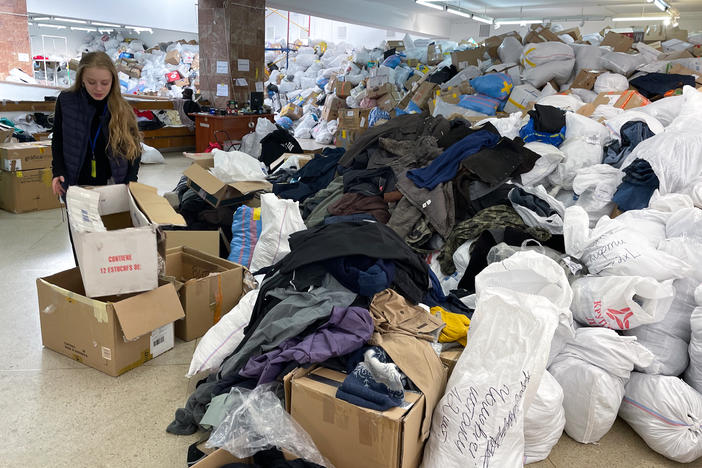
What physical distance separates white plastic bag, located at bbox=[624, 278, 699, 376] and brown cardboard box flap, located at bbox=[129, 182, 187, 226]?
1960 mm

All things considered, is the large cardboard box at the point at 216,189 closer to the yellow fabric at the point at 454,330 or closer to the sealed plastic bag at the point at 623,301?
the yellow fabric at the point at 454,330

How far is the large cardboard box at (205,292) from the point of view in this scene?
245 centimetres

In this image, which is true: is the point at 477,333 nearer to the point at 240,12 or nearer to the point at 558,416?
the point at 558,416

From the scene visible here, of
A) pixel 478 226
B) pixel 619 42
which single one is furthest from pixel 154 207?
pixel 619 42

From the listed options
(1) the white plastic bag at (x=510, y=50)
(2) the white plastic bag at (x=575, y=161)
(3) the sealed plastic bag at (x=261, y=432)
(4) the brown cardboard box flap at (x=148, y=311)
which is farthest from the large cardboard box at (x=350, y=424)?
(1) the white plastic bag at (x=510, y=50)

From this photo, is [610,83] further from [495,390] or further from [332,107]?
[332,107]

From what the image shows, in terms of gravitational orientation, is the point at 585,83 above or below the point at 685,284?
above

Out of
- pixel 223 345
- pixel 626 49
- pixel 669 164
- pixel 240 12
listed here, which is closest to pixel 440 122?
pixel 669 164

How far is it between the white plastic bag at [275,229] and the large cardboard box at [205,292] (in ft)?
0.77

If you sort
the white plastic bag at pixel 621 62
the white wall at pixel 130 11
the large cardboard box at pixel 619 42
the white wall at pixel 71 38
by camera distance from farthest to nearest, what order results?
the white wall at pixel 71 38 < the white wall at pixel 130 11 < the large cardboard box at pixel 619 42 < the white plastic bag at pixel 621 62

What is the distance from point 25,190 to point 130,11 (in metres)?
8.85

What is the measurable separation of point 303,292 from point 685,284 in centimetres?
150

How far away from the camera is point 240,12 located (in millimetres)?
7172

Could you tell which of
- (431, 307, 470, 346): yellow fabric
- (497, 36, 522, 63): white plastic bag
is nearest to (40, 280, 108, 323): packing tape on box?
(431, 307, 470, 346): yellow fabric
